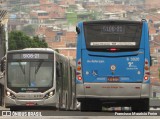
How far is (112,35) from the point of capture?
29.0m

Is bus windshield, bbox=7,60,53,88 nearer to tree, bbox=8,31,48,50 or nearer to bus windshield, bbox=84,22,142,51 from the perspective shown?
bus windshield, bbox=84,22,142,51

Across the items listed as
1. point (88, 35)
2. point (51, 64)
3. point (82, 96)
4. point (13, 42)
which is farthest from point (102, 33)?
point (13, 42)

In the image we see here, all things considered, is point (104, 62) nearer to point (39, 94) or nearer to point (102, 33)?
point (102, 33)

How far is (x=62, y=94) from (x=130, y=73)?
869 cm

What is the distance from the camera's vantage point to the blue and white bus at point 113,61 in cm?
2870

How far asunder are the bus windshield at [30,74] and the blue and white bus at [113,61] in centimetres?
611

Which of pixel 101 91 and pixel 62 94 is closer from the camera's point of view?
pixel 101 91

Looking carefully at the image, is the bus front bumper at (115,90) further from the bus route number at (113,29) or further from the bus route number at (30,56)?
the bus route number at (30,56)

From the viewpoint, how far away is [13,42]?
118625 millimetres

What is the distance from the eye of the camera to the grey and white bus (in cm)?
3447

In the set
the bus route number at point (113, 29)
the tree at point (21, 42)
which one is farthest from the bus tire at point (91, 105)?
the tree at point (21, 42)


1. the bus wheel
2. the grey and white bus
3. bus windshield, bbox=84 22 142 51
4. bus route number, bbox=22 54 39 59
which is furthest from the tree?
bus windshield, bbox=84 22 142 51

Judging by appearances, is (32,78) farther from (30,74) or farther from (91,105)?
(91,105)

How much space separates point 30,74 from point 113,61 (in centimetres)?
696
